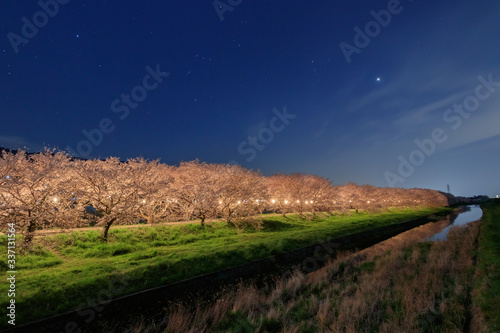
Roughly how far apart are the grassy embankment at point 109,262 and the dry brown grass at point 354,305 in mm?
2844

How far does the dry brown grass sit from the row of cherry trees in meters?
11.9

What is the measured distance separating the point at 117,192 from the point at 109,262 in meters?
7.07

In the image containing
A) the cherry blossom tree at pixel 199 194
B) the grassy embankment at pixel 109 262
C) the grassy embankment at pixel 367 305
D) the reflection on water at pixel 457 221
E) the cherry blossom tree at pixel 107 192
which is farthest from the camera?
the reflection on water at pixel 457 221

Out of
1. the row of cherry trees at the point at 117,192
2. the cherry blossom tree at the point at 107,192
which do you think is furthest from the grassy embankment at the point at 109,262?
the cherry blossom tree at the point at 107,192

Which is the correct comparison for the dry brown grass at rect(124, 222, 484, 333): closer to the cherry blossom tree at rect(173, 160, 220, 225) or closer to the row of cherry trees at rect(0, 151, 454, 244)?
the row of cherry trees at rect(0, 151, 454, 244)

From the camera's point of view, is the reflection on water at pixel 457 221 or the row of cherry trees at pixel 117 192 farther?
the reflection on water at pixel 457 221

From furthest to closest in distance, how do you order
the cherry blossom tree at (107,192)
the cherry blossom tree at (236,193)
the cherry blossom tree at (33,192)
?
the cherry blossom tree at (236,193) < the cherry blossom tree at (107,192) < the cherry blossom tree at (33,192)

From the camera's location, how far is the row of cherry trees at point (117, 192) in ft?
52.1

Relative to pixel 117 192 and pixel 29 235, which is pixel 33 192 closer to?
pixel 29 235

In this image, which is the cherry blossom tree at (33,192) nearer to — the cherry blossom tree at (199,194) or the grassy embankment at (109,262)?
the grassy embankment at (109,262)

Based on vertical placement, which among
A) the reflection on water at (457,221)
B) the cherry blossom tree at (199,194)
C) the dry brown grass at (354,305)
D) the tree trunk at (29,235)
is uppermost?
the cherry blossom tree at (199,194)

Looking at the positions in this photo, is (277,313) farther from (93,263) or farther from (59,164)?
(59,164)

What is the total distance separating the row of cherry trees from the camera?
626 inches

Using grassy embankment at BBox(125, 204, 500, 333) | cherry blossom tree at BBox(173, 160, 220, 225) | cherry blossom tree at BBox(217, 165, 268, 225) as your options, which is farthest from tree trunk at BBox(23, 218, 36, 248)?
cherry blossom tree at BBox(217, 165, 268, 225)
